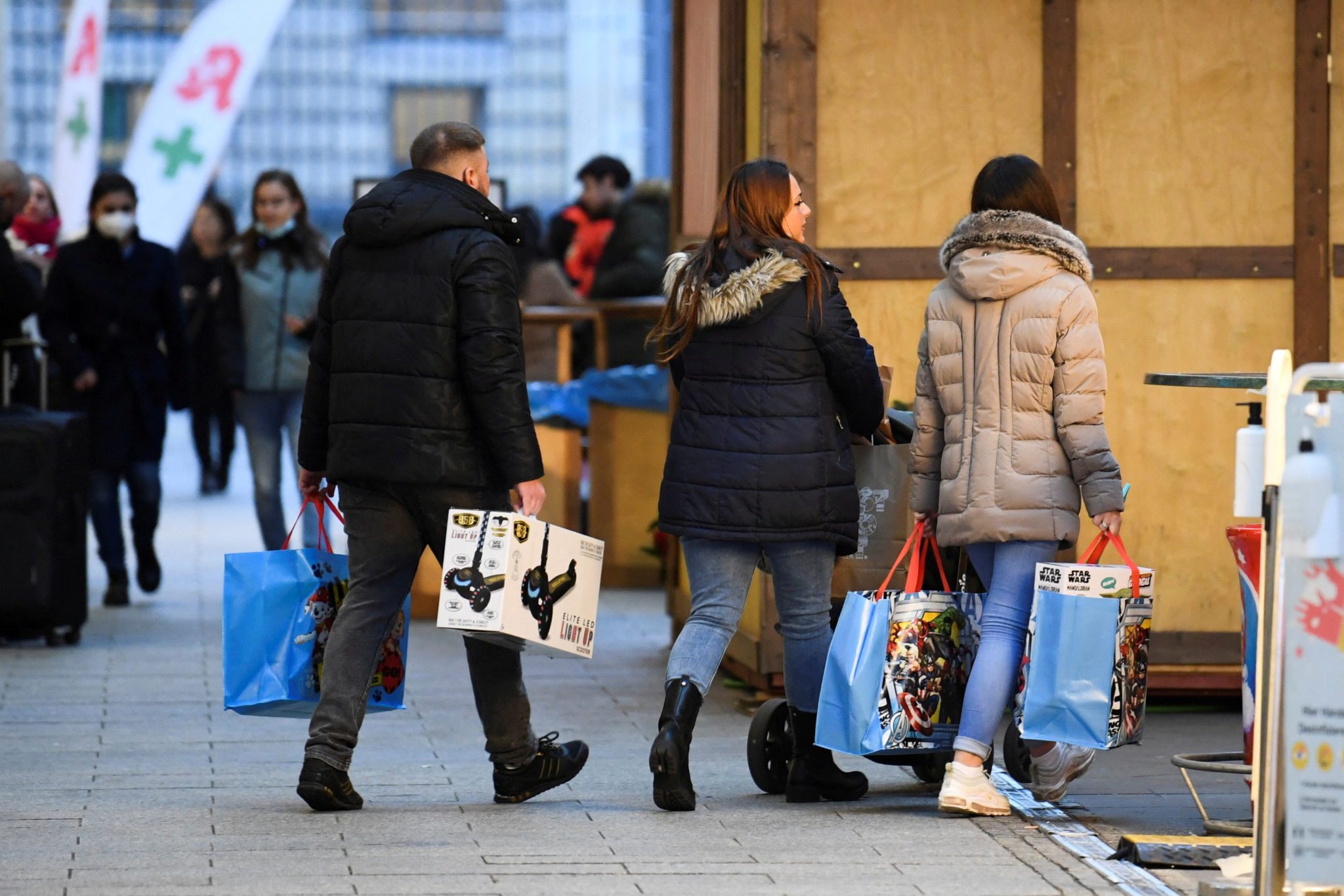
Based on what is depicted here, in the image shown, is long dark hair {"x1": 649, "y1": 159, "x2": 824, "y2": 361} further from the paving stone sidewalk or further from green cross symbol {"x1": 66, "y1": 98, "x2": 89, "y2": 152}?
green cross symbol {"x1": 66, "y1": 98, "x2": 89, "y2": 152}

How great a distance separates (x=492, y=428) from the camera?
5273mm

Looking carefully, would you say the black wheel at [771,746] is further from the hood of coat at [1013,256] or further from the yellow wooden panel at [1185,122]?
the yellow wooden panel at [1185,122]

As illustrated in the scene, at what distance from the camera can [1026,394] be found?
5355mm

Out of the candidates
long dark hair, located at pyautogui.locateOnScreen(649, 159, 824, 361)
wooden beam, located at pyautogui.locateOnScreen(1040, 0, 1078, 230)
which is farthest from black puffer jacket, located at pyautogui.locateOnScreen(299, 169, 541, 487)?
wooden beam, located at pyautogui.locateOnScreen(1040, 0, 1078, 230)

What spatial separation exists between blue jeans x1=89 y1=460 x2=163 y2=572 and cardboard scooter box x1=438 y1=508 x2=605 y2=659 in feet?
16.4

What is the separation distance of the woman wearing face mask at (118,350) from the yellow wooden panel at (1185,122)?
468cm

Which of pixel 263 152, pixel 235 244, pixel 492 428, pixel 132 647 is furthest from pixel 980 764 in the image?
pixel 263 152

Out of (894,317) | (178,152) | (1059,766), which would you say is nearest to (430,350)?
(1059,766)

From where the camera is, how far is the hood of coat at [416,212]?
17.6 feet

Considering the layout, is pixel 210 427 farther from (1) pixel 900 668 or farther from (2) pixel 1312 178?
(1) pixel 900 668

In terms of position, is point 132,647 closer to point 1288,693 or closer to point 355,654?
point 355,654

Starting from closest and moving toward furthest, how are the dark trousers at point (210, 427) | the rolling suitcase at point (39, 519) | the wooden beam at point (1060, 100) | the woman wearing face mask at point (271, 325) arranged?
1. the wooden beam at point (1060, 100)
2. the rolling suitcase at point (39, 519)
3. the woman wearing face mask at point (271, 325)
4. the dark trousers at point (210, 427)

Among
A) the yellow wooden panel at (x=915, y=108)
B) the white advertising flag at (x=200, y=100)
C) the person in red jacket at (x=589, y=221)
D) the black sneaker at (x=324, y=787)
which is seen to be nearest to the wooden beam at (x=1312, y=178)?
the yellow wooden panel at (x=915, y=108)

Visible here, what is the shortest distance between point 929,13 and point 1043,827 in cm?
295
